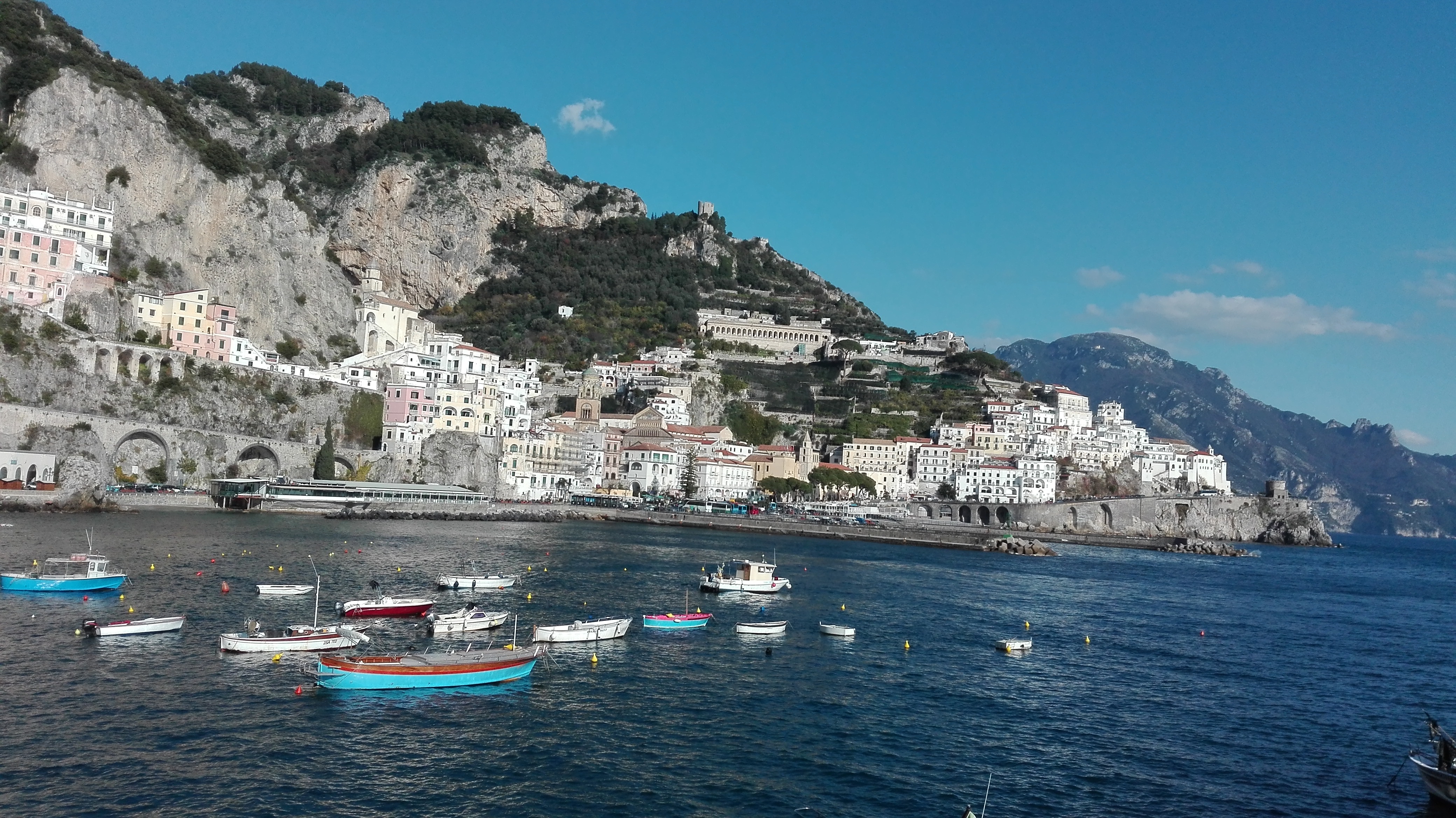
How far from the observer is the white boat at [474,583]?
A: 3209cm

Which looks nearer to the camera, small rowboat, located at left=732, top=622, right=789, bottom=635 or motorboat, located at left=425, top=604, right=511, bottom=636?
motorboat, located at left=425, top=604, right=511, bottom=636

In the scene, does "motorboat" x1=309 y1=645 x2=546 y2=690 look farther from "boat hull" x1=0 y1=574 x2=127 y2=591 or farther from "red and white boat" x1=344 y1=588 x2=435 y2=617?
"boat hull" x1=0 y1=574 x2=127 y2=591

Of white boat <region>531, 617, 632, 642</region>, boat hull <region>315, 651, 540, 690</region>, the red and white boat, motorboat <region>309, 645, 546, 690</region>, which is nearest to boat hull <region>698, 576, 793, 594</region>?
white boat <region>531, 617, 632, 642</region>

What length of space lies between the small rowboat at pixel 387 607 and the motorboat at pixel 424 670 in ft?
19.8

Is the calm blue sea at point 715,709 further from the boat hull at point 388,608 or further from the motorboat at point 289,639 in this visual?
the boat hull at point 388,608

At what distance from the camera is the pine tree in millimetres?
61688

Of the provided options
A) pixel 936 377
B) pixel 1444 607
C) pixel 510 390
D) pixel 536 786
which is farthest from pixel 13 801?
Result: pixel 936 377

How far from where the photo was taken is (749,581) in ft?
119

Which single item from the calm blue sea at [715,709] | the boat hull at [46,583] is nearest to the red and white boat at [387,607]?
the calm blue sea at [715,709]

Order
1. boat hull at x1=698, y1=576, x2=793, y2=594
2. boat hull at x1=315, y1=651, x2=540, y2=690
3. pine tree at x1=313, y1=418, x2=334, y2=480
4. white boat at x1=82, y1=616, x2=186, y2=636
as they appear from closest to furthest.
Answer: boat hull at x1=315, y1=651, x2=540, y2=690 < white boat at x1=82, y1=616, x2=186, y2=636 < boat hull at x1=698, y1=576, x2=793, y2=594 < pine tree at x1=313, y1=418, x2=334, y2=480

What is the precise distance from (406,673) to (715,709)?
6524mm

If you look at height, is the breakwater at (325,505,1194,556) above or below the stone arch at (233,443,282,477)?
below

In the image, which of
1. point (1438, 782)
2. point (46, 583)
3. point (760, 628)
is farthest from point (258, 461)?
point (1438, 782)

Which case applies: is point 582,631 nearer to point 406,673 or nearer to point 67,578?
point 406,673
